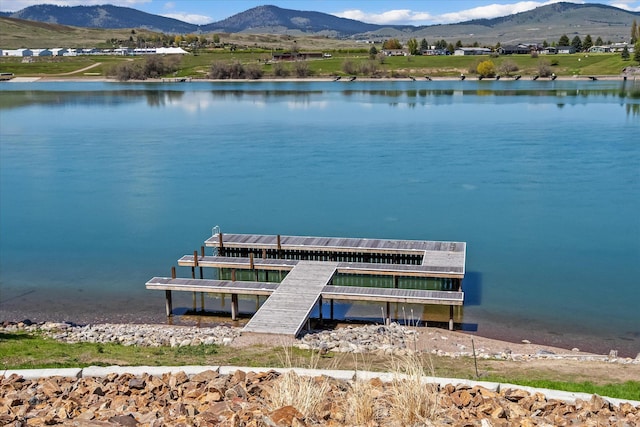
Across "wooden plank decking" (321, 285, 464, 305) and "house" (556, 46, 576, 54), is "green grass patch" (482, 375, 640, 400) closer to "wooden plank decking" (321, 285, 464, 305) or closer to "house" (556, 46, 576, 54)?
"wooden plank decking" (321, 285, 464, 305)

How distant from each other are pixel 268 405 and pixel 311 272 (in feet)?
46.3

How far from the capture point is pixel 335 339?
17.4 meters

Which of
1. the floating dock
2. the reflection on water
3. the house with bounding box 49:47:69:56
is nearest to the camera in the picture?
the floating dock

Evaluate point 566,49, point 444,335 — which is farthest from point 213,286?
point 566,49

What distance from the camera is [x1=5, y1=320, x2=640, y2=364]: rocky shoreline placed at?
1641 cm

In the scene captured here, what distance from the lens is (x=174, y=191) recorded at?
3750 cm

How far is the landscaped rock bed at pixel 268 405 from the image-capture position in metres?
8.30

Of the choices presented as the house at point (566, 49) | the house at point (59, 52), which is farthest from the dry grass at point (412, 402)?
the house at point (59, 52)

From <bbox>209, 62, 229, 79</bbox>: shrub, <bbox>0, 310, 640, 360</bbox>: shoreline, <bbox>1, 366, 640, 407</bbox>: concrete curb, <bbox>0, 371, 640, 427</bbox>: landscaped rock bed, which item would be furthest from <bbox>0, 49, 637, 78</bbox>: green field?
<bbox>0, 371, 640, 427</bbox>: landscaped rock bed

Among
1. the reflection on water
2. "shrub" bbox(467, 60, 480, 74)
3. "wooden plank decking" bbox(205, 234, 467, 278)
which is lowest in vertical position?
"wooden plank decking" bbox(205, 234, 467, 278)

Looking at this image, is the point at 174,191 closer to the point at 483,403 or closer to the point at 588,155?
the point at 588,155

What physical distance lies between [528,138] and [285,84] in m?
76.3

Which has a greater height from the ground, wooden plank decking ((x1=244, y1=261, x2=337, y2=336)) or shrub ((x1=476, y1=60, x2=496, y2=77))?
shrub ((x1=476, y1=60, x2=496, y2=77))

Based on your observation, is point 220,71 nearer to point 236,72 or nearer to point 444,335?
point 236,72
